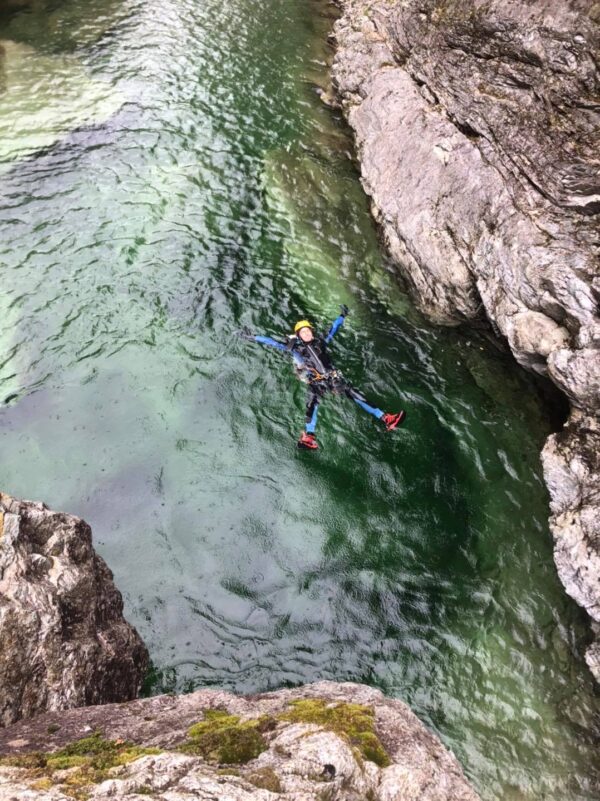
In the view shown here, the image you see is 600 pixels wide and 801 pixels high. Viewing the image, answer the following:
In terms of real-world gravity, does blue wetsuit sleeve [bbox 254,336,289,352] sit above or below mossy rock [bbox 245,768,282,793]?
below

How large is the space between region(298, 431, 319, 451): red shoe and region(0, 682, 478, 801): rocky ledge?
6.40 metres

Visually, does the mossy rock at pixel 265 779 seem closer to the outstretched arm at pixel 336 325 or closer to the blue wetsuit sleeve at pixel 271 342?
the blue wetsuit sleeve at pixel 271 342

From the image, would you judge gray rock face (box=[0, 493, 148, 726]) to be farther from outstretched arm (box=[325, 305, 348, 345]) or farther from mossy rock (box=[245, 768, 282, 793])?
outstretched arm (box=[325, 305, 348, 345])

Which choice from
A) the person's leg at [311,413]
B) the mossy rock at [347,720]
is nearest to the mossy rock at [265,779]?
the mossy rock at [347,720]

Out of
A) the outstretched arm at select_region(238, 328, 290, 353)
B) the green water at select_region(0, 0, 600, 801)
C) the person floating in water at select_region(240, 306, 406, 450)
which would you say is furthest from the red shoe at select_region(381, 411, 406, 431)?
the outstretched arm at select_region(238, 328, 290, 353)

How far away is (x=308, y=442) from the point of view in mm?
13516

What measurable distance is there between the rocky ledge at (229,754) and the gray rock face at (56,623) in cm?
71

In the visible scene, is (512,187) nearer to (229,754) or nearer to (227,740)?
(227,740)

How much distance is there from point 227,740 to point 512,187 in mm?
14949

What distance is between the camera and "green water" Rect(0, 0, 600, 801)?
10570 millimetres

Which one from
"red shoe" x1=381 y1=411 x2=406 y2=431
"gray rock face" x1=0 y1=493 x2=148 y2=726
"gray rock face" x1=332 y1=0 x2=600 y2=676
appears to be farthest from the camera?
"red shoe" x1=381 y1=411 x2=406 y2=431

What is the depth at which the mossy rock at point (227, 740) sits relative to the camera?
599 centimetres

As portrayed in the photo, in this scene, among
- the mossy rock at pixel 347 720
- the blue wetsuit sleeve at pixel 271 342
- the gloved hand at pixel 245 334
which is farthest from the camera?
the gloved hand at pixel 245 334

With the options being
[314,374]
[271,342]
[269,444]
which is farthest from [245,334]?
[269,444]
